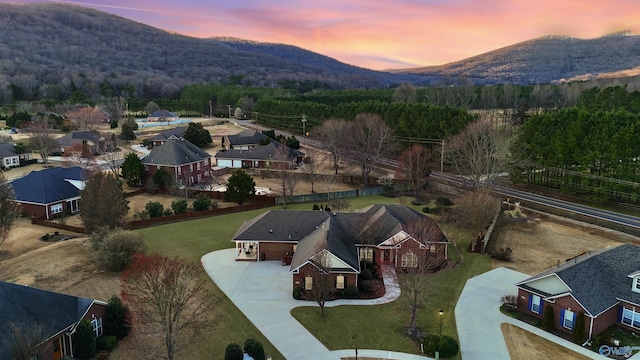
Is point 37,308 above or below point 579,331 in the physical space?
above

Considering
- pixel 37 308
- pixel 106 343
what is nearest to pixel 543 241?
pixel 106 343

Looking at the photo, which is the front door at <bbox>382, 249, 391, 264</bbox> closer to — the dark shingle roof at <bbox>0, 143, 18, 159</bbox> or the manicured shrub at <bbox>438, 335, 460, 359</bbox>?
the manicured shrub at <bbox>438, 335, 460, 359</bbox>

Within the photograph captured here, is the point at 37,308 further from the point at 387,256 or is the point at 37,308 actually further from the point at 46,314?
the point at 387,256

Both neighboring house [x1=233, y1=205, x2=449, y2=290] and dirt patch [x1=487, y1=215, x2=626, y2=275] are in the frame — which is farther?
dirt patch [x1=487, y1=215, x2=626, y2=275]

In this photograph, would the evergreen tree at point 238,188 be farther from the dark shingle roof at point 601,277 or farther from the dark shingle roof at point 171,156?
the dark shingle roof at point 601,277

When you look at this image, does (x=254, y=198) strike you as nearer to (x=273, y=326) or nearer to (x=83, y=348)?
(x=273, y=326)

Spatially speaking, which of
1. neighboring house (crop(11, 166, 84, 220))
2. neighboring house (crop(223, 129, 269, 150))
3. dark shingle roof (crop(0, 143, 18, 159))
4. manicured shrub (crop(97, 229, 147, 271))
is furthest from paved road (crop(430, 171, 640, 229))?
dark shingle roof (crop(0, 143, 18, 159))

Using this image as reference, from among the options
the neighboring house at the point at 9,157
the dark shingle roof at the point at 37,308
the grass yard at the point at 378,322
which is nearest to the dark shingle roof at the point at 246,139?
the neighboring house at the point at 9,157
